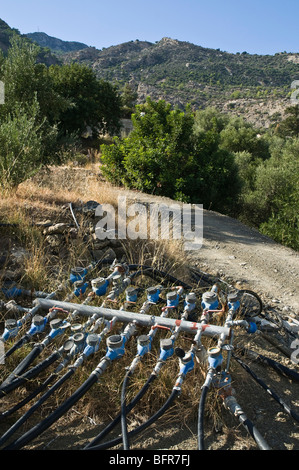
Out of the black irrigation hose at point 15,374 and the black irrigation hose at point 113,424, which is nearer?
the black irrigation hose at point 113,424

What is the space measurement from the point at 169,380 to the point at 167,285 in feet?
4.03

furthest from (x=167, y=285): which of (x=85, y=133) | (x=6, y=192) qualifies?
(x=85, y=133)

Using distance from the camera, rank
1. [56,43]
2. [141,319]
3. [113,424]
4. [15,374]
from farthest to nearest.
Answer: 1. [56,43]
2. [141,319]
3. [15,374]
4. [113,424]

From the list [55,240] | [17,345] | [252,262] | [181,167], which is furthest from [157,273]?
[181,167]

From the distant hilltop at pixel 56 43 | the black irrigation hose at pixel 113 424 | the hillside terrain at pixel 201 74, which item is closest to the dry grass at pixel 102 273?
the black irrigation hose at pixel 113 424

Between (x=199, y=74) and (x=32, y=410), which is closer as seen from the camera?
(x=32, y=410)

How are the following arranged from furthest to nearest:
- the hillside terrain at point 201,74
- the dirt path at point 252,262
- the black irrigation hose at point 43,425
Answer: the hillside terrain at point 201,74 → the dirt path at point 252,262 → the black irrigation hose at point 43,425

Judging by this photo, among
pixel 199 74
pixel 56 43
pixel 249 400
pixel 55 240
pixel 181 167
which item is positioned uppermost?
pixel 56 43

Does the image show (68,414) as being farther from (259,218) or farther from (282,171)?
(282,171)

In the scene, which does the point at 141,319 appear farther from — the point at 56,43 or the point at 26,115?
the point at 56,43

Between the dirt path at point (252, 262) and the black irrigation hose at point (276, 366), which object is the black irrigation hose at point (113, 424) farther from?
the dirt path at point (252, 262)

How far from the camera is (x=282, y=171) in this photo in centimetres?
1453

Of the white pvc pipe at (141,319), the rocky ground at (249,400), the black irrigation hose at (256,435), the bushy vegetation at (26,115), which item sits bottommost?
the rocky ground at (249,400)

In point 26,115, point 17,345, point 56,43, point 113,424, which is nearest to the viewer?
point 113,424
